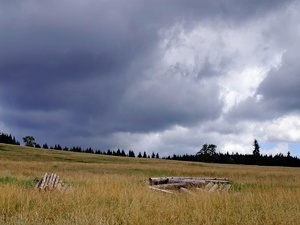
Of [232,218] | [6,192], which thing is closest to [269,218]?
[232,218]

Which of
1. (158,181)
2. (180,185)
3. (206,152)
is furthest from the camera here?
(206,152)

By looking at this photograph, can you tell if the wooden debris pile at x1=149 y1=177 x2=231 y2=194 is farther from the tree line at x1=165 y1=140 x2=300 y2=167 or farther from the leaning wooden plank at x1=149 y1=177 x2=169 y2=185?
the tree line at x1=165 y1=140 x2=300 y2=167

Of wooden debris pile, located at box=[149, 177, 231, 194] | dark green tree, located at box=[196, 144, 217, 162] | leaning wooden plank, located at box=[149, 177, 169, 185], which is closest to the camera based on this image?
wooden debris pile, located at box=[149, 177, 231, 194]

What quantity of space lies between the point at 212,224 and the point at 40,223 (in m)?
3.24

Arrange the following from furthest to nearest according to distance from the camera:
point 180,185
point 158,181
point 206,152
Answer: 1. point 206,152
2. point 158,181
3. point 180,185

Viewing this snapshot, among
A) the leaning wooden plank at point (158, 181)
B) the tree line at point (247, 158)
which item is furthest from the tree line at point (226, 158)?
the leaning wooden plank at point (158, 181)

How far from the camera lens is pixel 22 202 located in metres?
8.46

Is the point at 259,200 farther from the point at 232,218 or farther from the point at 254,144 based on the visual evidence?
the point at 254,144

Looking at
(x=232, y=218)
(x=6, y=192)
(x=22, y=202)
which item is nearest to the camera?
(x=232, y=218)

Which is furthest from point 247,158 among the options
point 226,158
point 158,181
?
point 158,181

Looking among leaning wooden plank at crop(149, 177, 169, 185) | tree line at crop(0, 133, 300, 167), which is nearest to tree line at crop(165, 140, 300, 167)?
tree line at crop(0, 133, 300, 167)

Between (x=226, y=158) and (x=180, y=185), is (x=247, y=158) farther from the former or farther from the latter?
(x=180, y=185)

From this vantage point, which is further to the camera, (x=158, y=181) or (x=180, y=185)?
(x=158, y=181)

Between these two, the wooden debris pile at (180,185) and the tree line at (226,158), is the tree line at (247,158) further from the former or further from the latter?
the wooden debris pile at (180,185)
